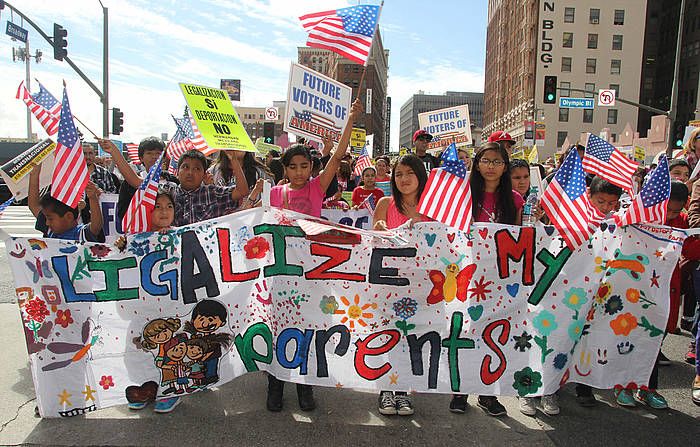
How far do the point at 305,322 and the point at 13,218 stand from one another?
593 inches

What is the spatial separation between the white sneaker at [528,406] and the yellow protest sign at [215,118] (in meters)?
2.91

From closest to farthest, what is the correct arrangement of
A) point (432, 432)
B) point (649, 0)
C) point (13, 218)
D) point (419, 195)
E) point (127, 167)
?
point (432, 432)
point (419, 195)
point (127, 167)
point (13, 218)
point (649, 0)

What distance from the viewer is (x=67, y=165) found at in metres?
3.72

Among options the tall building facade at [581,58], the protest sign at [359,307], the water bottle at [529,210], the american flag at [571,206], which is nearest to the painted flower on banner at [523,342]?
the protest sign at [359,307]

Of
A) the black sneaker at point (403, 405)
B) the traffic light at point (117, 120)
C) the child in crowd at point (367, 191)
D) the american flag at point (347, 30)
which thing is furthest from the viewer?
the traffic light at point (117, 120)

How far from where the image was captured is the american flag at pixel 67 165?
12.1 ft

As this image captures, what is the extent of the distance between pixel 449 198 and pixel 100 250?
2.39 m

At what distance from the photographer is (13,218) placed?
15.4m

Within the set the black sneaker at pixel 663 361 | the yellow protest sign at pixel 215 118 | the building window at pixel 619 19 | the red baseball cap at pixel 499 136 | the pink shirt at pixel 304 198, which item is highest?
the building window at pixel 619 19

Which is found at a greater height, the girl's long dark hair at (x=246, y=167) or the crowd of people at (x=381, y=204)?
the girl's long dark hair at (x=246, y=167)

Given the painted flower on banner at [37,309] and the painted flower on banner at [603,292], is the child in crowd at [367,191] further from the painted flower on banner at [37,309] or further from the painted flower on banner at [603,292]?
the painted flower on banner at [37,309]

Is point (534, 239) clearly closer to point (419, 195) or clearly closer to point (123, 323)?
point (419, 195)

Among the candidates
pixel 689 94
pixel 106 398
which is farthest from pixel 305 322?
pixel 689 94

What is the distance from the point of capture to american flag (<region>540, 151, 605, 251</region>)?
3.62 m
